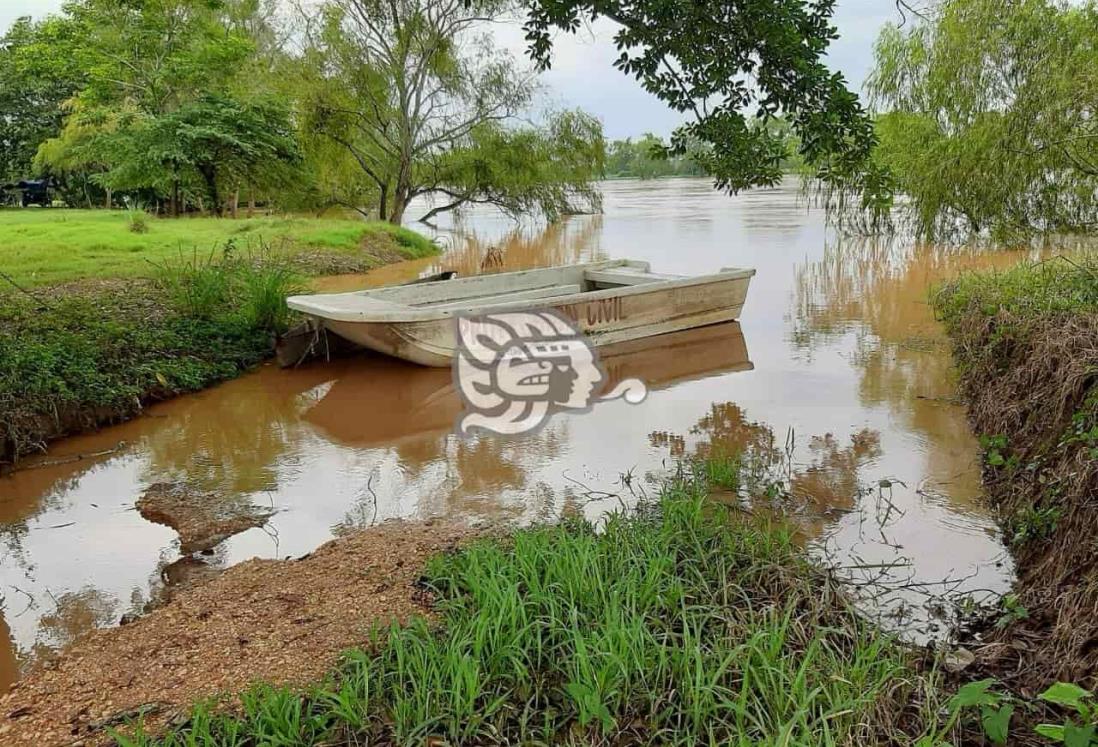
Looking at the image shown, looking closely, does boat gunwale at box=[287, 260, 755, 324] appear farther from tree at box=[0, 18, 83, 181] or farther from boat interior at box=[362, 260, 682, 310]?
tree at box=[0, 18, 83, 181]

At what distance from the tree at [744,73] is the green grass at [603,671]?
2144mm

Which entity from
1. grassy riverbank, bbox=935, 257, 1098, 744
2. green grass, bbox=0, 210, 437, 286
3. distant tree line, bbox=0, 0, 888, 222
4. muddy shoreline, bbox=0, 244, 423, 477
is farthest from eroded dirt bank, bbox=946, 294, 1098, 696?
distant tree line, bbox=0, 0, 888, 222

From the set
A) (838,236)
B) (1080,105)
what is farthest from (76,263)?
(838,236)

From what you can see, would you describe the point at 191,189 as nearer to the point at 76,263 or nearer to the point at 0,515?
the point at 76,263

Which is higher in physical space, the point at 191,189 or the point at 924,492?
the point at 191,189

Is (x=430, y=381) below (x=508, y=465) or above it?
above

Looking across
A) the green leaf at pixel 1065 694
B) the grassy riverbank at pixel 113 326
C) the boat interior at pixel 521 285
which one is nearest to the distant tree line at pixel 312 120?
the grassy riverbank at pixel 113 326

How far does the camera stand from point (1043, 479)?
151 inches

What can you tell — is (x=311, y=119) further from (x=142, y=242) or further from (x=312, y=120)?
(x=142, y=242)

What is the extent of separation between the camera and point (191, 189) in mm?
21438

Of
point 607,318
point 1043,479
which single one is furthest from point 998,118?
point 1043,479

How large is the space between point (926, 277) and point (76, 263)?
39.8 feet

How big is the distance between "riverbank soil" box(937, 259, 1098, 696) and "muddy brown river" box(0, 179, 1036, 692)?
0.23 meters

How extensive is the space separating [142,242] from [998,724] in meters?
13.4
